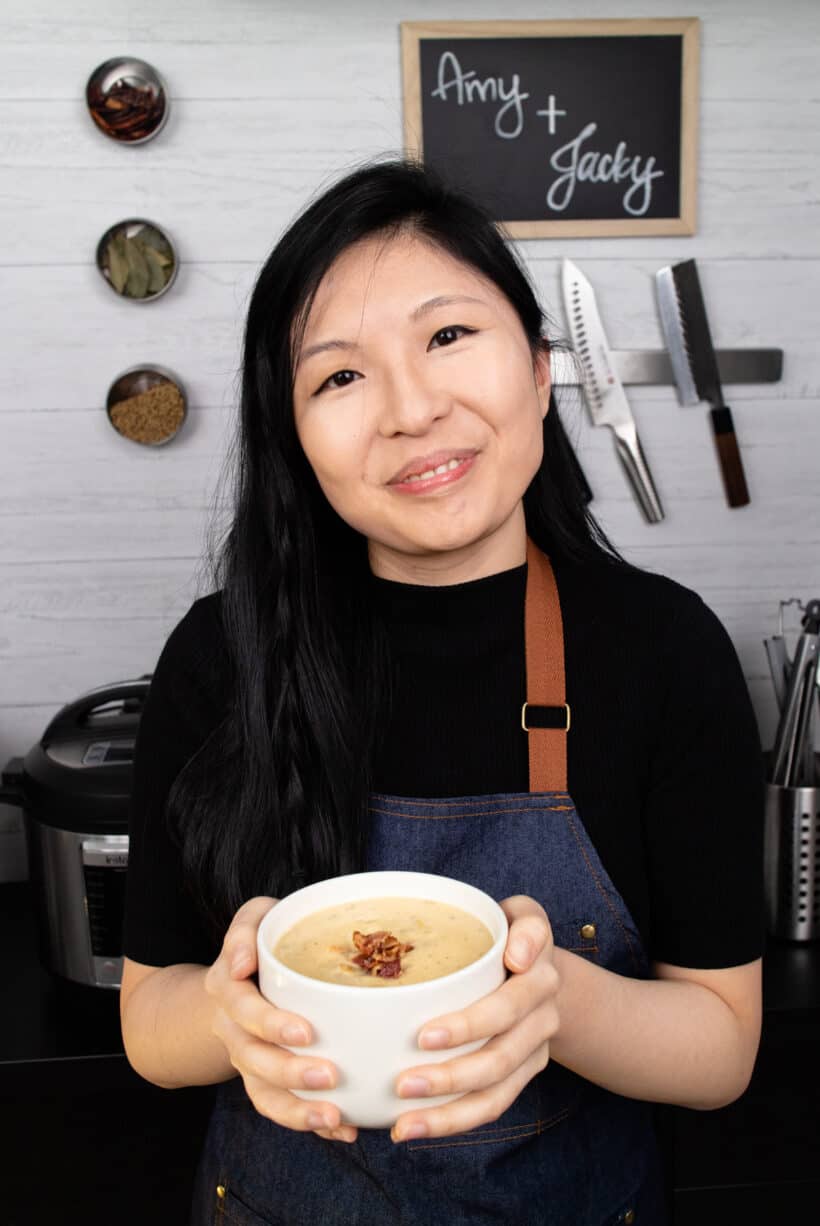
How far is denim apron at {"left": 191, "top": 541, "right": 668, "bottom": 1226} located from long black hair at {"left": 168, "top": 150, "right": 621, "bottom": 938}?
0.07 metres

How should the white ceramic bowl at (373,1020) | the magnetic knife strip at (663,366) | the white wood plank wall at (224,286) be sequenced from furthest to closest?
the magnetic knife strip at (663,366), the white wood plank wall at (224,286), the white ceramic bowl at (373,1020)

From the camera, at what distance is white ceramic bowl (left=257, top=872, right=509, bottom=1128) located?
0.52 metres

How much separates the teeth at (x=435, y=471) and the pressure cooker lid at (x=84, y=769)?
61 centimetres

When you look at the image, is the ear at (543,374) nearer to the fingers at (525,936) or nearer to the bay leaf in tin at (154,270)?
the fingers at (525,936)

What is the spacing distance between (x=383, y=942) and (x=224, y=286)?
1.36 metres

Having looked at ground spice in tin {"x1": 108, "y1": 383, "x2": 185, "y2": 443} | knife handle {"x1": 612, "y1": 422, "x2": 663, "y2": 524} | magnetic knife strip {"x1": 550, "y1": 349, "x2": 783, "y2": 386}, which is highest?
magnetic knife strip {"x1": 550, "y1": 349, "x2": 783, "y2": 386}

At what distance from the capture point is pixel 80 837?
1.38m

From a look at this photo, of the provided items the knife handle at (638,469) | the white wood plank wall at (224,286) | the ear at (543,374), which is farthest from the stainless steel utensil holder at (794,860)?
the ear at (543,374)

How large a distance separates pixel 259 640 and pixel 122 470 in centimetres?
84

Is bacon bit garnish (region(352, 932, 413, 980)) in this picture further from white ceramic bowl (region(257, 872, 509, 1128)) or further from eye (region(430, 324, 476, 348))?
eye (region(430, 324, 476, 348))

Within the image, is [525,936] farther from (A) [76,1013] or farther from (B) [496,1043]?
(A) [76,1013]

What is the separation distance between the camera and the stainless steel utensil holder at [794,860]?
1.57 m

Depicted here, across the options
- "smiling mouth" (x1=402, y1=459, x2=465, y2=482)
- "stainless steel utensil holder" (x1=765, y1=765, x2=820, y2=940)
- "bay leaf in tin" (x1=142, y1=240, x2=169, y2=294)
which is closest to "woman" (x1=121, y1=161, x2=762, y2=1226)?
"smiling mouth" (x1=402, y1=459, x2=465, y2=482)

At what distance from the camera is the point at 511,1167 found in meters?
0.93
